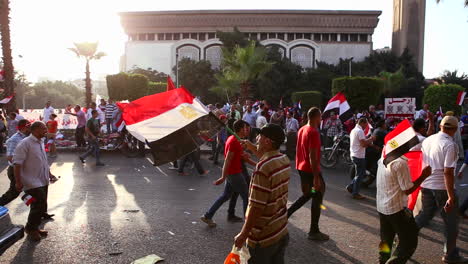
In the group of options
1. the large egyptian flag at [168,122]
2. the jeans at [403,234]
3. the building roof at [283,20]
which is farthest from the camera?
the building roof at [283,20]

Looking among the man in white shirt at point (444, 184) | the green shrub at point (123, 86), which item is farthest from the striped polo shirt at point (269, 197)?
the green shrub at point (123, 86)

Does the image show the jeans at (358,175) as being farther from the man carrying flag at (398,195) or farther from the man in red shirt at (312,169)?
the man carrying flag at (398,195)

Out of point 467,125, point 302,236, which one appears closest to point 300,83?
point 467,125

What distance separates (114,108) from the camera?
16.1 meters

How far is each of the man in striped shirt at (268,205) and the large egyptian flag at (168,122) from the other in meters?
1.64

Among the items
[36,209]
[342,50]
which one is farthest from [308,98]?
[342,50]

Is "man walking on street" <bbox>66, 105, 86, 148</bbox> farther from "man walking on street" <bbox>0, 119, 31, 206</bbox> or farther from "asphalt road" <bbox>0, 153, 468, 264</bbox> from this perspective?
"man walking on street" <bbox>0, 119, 31, 206</bbox>

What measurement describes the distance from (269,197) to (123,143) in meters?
11.9

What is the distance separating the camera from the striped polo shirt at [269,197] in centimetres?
296

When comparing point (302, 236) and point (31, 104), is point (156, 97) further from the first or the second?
point (31, 104)

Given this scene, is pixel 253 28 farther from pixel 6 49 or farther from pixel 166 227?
pixel 166 227

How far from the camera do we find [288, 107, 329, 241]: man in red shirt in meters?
5.37

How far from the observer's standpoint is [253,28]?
69375 mm

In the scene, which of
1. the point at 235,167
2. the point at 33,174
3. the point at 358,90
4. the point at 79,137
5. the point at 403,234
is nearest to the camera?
the point at 403,234
